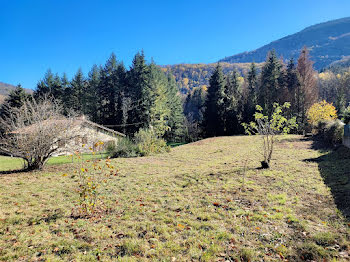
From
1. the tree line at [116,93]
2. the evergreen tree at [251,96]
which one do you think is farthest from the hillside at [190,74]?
the tree line at [116,93]

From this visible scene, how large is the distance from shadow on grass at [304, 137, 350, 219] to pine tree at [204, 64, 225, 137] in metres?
21.3

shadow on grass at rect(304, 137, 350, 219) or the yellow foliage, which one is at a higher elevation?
the yellow foliage

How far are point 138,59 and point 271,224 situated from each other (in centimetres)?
3408

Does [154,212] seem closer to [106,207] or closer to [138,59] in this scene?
[106,207]

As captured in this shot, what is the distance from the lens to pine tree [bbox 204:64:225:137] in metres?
32.3

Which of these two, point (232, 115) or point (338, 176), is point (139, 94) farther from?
point (338, 176)

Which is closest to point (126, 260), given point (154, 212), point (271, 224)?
point (154, 212)

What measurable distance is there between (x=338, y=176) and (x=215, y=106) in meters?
26.2

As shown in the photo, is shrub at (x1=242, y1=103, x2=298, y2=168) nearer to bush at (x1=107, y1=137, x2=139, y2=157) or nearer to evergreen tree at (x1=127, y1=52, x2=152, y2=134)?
bush at (x1=107, y1=137, x2=139, y2=157)

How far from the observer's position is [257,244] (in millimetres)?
3318

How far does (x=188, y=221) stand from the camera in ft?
13.6

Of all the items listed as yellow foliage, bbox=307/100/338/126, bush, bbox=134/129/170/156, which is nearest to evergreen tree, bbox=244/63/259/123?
yellow foliage, bbox=307/100/338/126

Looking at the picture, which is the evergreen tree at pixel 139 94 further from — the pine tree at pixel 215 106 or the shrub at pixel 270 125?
the shrub at pixel 270 125

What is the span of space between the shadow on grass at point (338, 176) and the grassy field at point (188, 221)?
44 millimetres
